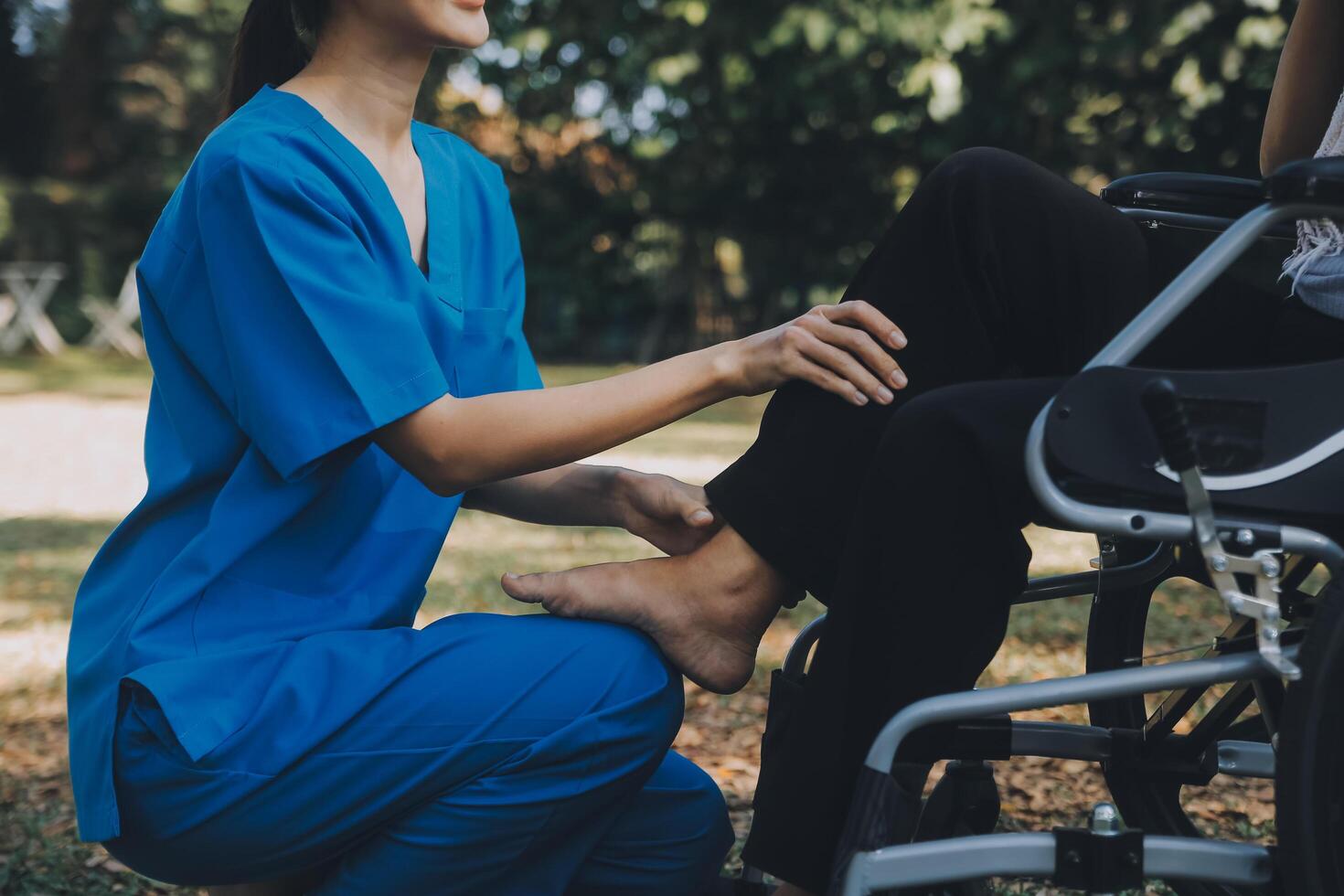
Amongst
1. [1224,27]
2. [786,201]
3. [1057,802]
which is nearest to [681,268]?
[786,201]

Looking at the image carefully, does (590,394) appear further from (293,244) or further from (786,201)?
(786,201)

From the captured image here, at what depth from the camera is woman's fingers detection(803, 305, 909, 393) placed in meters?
1.53

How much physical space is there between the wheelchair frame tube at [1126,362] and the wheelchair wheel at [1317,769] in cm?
10

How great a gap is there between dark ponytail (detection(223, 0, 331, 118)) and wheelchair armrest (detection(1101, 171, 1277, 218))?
115 cm

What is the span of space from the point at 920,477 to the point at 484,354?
0.71 metres

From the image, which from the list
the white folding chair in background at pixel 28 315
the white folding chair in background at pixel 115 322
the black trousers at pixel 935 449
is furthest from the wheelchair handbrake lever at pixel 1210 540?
the white folding chair in background at pixel 28 315

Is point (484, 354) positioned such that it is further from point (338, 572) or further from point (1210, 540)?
point (1210, 540)

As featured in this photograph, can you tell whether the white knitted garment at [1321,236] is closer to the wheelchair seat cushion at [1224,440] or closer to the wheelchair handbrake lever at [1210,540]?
the wheelchair seat cushion at [1224,440]

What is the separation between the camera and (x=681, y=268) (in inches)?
631

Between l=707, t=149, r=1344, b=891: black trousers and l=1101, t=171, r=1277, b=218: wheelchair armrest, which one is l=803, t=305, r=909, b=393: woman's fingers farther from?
l=1101, t=171, r=1277, b=218: wheelchair armrest

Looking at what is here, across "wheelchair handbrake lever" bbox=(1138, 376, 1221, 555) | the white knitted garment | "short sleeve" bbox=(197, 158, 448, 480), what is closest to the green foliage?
the white knitted garment

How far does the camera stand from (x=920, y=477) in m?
1.42

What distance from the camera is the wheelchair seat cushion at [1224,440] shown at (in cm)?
135

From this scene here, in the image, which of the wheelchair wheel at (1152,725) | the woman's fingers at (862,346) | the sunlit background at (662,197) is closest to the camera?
the woman's fingers at (862,346)
